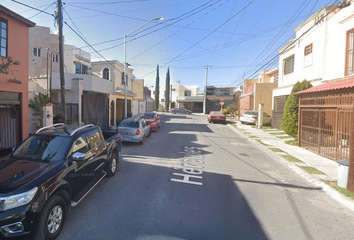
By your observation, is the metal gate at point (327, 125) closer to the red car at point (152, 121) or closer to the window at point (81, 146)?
the window at point (81, 146)

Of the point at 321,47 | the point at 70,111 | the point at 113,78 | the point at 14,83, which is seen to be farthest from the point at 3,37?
the point at 321,47

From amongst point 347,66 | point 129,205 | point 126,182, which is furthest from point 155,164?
point 347,66

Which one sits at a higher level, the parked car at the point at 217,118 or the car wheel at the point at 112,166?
the parked car at the point at 217,118

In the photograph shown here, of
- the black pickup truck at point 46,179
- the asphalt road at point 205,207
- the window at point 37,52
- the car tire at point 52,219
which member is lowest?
the asphalt road at point 205,207

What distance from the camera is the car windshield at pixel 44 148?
360 cm

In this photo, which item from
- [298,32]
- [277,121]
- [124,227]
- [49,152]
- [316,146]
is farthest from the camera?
[277,121]

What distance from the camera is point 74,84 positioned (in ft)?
39.7

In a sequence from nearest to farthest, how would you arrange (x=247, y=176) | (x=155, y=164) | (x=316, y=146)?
(x=247, y=176)
(x=155, y=164)
(x=316, y=146)

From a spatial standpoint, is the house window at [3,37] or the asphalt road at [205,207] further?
the house window at [3,37]

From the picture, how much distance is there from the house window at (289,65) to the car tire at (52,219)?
677 inches

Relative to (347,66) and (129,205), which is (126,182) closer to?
(129,205)

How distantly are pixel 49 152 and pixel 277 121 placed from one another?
1856 cm

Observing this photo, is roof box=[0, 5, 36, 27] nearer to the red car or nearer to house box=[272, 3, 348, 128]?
the red car

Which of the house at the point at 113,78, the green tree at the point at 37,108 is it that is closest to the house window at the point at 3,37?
the green tree at the point at 37,108
